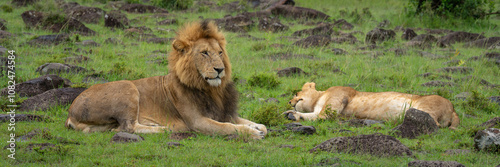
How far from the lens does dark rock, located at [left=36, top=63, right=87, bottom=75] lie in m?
10.6

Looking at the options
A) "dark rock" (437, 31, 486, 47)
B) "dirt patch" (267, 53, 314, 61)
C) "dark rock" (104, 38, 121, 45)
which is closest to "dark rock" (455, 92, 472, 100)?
"dirt patch" (267, 53, 314, 61)

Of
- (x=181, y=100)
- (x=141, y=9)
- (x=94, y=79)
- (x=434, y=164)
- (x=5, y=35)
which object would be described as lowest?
(x=141, y=9)

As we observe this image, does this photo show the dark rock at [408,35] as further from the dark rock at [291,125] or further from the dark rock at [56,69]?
the dark rock at [291,125]

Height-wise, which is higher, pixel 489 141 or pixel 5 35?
pixel 489 141

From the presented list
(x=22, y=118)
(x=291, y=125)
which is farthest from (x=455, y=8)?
(x=22, y=118)

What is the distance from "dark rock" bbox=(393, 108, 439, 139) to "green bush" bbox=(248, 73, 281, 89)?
13.4 ft

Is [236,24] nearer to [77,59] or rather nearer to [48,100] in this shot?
[77,59]

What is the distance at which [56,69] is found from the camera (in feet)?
34.8

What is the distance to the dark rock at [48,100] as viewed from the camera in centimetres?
805

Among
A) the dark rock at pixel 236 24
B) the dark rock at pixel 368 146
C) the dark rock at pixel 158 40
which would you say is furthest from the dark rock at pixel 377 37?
the dark rock at pixel 368 146

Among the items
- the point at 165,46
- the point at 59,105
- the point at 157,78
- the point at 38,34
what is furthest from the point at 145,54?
the point at 157,78

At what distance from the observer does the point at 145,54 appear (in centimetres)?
1332

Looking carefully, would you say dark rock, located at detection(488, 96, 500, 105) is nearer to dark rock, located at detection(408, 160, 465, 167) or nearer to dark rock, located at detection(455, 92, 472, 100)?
dark rock, located at detection(455, 92, 472, 100)

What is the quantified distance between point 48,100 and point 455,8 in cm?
A: 1606
